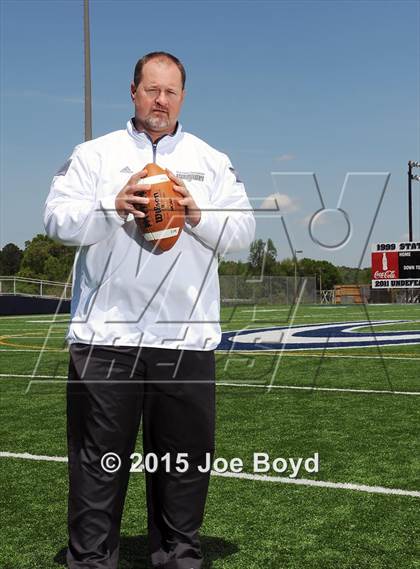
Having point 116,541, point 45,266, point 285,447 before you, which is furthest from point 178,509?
point 45,266

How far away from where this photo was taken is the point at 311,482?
4.48 metres

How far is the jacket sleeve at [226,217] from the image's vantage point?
8.96ft

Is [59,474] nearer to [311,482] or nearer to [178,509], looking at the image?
[311,482]

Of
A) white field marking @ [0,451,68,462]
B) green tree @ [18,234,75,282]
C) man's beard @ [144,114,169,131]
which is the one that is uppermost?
green tree @ [18,234,75,282]

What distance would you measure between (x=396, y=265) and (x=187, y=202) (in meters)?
42.4

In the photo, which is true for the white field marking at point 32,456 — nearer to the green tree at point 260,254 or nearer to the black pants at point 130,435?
the green tree at point 260,254

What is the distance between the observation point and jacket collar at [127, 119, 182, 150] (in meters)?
2.80

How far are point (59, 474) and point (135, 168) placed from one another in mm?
2536

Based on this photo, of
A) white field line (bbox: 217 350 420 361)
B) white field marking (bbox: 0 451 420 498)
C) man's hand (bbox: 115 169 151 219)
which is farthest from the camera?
white field line (bbox: 217 350 420 361)

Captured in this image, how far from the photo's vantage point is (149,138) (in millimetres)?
2809

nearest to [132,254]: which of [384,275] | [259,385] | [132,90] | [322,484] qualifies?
[132,90]

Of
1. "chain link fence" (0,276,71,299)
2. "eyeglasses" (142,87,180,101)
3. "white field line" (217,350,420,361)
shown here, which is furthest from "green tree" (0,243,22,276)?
"eyeglasses" (142,87,180,101)

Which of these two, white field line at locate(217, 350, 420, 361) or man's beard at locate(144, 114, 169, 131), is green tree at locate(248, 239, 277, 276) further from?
white field line at locate(217, 350, 420, 361)

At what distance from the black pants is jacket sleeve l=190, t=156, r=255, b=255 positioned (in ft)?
1.30
